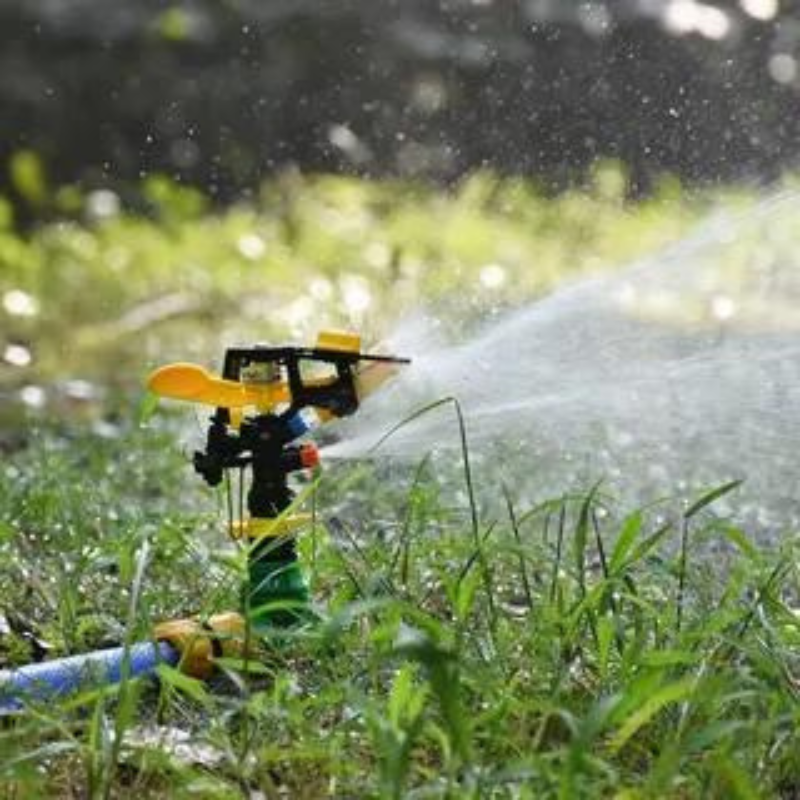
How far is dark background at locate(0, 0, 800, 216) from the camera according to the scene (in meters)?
6.25

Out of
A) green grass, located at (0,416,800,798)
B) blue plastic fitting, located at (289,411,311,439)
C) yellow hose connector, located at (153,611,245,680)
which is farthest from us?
blue plastic fitting, located at (289,411,311,439)

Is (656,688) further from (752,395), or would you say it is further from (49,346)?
(49,346)

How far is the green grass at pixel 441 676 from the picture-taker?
5.24ft

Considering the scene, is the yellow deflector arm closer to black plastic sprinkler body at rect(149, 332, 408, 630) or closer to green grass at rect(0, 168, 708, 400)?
black plastic sprinkler body at rect(149, 332, 408, 630)

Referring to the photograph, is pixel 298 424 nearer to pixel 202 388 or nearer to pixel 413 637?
pixel 202 388

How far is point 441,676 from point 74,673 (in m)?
0.69

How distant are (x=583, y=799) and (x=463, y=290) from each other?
2.70m

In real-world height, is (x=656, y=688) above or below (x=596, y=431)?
below

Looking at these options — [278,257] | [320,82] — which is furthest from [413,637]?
[320,82]

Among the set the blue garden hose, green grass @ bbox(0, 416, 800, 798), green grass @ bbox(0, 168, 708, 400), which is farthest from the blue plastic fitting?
green grass @ bbox(0, 168, 708, 400)

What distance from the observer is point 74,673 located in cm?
201

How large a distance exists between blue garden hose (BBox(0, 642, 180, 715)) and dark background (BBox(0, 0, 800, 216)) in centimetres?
425

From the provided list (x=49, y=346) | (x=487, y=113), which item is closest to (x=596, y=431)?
(x=49, y=346)

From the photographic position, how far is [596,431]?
3.46 metres
